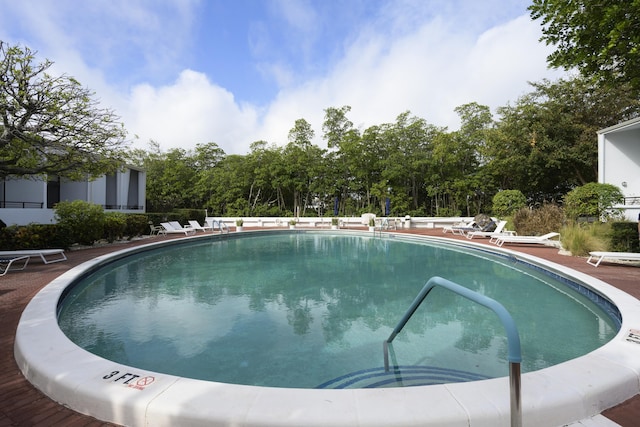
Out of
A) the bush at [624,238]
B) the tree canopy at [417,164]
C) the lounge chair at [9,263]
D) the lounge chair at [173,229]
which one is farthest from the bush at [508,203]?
the lounge chair at [9,263]

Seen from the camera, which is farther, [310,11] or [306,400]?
[310,11]

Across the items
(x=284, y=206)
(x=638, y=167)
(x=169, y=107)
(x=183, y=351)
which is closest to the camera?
(x=183, y=351)

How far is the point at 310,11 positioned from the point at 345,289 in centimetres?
1093

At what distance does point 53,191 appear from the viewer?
18359 mm

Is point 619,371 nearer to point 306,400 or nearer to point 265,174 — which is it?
point 306,400

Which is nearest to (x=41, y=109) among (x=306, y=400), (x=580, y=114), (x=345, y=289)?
(x=345, y=289)

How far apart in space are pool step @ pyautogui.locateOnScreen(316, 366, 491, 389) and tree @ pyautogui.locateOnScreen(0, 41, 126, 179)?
9.75m

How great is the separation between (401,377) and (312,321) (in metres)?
1.70

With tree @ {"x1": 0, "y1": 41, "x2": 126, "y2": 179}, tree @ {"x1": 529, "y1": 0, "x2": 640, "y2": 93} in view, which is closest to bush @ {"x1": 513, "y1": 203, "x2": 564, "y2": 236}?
tree @ {"x1": 529, "y1": 0, "x2": 640, "y2": 93}

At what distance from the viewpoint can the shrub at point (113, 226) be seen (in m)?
11.5

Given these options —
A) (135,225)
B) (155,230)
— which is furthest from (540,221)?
(155,230)

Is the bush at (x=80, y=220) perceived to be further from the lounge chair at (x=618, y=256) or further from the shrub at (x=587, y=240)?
the shrub at (x=587, y=240)

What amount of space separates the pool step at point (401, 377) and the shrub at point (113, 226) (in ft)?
38.1

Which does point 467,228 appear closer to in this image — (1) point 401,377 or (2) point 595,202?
(2) point 595,202
